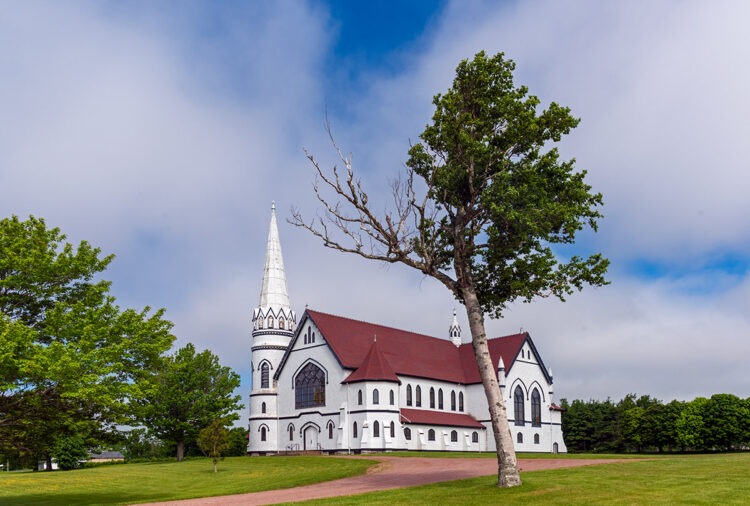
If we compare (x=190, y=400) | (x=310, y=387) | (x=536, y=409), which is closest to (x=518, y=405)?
(x=536, y=409)

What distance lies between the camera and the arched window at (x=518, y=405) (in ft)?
239

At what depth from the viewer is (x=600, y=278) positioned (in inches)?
1011

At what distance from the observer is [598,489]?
73.6ft

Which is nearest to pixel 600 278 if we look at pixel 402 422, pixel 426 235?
pixel 426 235

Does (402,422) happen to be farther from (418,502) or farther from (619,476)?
(418,502)

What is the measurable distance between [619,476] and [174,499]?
17.8 meters

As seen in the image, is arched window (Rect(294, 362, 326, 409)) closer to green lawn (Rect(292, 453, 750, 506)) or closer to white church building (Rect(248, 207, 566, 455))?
white church building (Rect(248, 207, 566, 455))

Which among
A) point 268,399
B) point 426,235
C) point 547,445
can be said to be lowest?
point 547,445

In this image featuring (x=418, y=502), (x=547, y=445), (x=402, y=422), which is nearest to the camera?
(x=418, y=502)

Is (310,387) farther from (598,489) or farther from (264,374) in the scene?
(598,489)

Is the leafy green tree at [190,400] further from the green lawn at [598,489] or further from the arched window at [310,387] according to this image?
the green lawn at [598,489]

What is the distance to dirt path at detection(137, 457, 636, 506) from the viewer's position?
85.0ft

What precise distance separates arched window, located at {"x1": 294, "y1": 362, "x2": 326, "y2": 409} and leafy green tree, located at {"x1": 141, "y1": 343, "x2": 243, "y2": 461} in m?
5.83

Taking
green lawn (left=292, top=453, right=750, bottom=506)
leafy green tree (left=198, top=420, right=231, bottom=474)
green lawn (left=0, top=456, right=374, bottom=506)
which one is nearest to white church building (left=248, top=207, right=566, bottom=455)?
green lawn (left=0, top=456, right=374, bottom=506)
